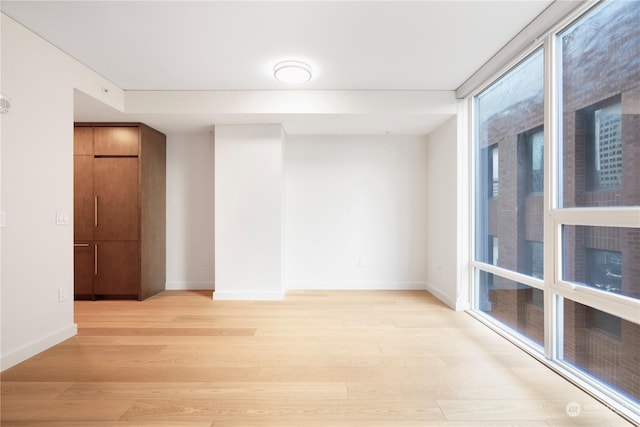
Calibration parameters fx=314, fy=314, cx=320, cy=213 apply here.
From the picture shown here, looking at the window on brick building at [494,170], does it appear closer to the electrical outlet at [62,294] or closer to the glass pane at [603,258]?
the glass pane at [603,258]

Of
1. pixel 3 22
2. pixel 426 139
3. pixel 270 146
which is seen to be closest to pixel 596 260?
pixel 426 139

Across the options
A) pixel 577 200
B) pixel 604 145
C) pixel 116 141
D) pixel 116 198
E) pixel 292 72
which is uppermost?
pixel 292 72

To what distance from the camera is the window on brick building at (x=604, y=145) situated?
1.82 m

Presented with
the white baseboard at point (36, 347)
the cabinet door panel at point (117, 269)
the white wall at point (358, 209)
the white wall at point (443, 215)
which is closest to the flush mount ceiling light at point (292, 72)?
the white wall at point (358, 209)

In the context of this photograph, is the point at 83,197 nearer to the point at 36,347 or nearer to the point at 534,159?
the point at 36,347

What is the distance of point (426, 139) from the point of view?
4672 millimetres

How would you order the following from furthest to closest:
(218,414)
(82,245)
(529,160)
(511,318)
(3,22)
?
(82,245) < (511,318) < (529,160) < (3,22) < (218,414)

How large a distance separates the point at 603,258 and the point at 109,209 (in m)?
4.90

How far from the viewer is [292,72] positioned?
9.89 ft

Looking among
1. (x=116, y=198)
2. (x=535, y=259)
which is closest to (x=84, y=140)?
(x=116, y=198)

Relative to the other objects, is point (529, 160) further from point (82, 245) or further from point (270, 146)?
point (82, 245)

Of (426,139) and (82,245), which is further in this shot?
(426,139)

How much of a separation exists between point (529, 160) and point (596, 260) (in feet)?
3.31

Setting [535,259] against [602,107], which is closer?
[602,107]
